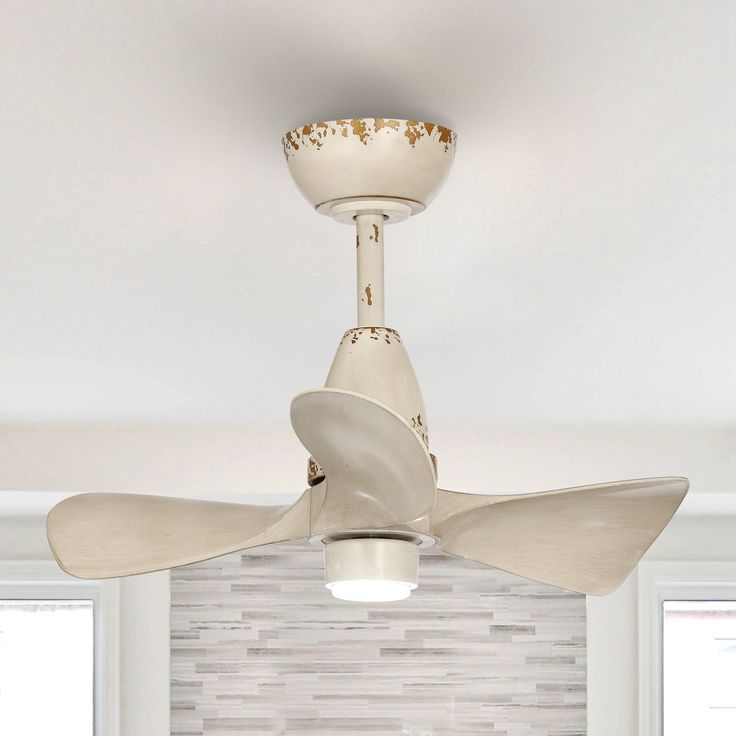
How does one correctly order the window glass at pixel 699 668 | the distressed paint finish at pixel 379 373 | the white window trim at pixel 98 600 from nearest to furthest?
the distressed paint finish at pixel 379 373 < the white window trim at pixel 98 600 < the window glass at pixel 699 668

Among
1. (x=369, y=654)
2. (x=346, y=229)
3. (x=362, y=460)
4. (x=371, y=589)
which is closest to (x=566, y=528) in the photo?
(x=371, y=589)

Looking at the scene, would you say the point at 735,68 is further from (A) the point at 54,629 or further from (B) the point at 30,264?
(A) the point at 54,629

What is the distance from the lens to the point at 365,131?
167cm

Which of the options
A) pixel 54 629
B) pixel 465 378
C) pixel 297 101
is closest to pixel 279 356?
pixel 465 378

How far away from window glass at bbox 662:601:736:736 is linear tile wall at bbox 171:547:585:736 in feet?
1.26

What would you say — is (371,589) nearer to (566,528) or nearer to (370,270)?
(566,528)

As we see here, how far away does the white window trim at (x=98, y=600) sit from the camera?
191 inches

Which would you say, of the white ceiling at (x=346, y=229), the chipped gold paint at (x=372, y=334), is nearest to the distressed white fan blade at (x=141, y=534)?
the chipped gold paint at (x=372, y=334)

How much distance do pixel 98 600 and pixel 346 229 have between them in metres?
3.22

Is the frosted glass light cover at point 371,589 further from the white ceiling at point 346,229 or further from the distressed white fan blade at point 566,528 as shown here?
the white ceiling at point 346,229

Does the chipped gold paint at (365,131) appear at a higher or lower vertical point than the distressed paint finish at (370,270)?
higher

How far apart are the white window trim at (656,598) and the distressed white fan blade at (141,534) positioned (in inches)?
138

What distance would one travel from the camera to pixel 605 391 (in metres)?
3.61

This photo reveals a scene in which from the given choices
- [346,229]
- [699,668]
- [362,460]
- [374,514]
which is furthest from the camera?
[699,668]
